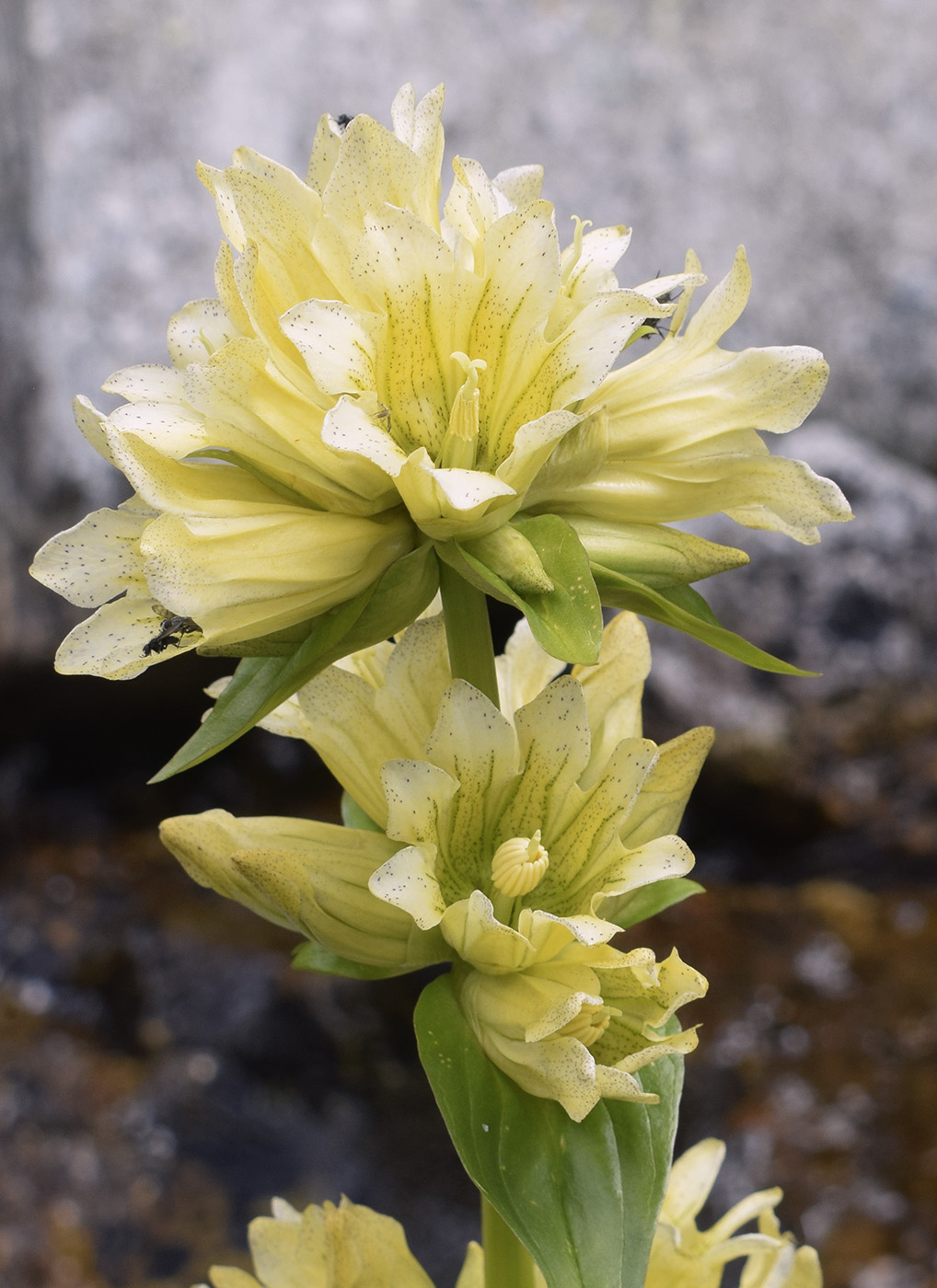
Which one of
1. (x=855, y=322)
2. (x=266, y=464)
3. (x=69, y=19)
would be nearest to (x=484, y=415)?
(x=266, y=464)

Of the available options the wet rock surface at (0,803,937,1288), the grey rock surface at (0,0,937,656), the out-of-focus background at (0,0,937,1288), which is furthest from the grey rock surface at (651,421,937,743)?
the wet rock surface at (0,803,937,1288)

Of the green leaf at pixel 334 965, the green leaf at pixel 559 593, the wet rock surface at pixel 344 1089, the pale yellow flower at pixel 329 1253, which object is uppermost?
the green leaf at pixel 559 593

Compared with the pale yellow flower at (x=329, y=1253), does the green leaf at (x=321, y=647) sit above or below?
above

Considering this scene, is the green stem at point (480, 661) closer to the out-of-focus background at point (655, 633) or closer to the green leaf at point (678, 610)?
the green leaf at point (678, 610)

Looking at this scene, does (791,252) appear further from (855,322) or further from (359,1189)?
(359,1189)

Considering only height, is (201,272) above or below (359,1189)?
above

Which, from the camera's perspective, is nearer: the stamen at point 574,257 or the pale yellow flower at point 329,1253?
the stamen at point 574,257

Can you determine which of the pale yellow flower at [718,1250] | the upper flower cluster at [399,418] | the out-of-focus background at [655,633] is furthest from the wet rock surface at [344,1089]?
the upper flower cluster at [399,418]
